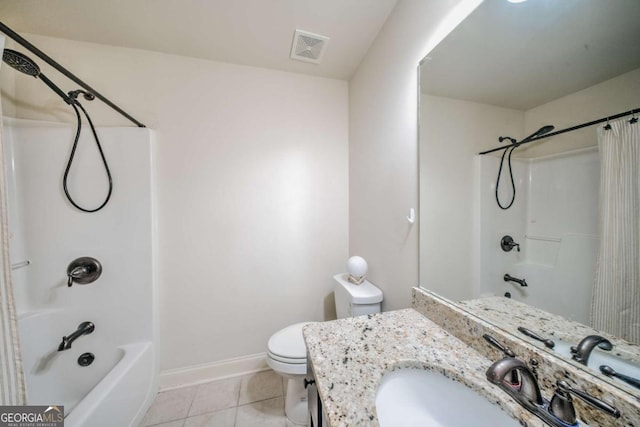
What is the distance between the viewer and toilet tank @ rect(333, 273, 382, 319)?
1.26 m

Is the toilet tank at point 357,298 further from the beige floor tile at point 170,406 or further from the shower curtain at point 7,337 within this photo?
the shower curtain at point 7,337

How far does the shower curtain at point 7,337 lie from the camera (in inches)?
22.8

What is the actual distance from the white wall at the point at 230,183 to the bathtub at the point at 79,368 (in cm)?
22

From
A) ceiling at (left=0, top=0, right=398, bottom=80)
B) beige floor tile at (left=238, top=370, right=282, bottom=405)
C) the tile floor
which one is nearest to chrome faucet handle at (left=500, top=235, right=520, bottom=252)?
ceiling at (left=0, top=0, right=398, bottom=80)

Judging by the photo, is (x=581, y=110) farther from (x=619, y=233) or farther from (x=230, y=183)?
(x=230, y=183)

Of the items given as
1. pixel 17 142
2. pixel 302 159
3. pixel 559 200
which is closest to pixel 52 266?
pixel 17 142

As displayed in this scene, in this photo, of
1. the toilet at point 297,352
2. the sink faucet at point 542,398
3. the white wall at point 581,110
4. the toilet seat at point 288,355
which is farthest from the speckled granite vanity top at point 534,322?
the toilet seat at point 288,355

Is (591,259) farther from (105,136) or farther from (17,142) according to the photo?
(17,142)

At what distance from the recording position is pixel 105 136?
1.34m

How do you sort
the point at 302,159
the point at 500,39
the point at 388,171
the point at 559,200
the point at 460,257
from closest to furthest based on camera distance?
the point at 559,200 < the point at 500,39 < the point at 460,257 < the point at 388,171 < the point at 302,159

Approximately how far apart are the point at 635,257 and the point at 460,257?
1.48 ft

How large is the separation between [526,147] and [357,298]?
1042mm

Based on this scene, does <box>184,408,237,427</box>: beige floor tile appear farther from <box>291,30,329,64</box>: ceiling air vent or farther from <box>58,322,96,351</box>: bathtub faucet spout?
<box>291,30,329,64</box>: ceiling air vent

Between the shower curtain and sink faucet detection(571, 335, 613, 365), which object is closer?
sink faucet detection(571, 335, 613, 365)
